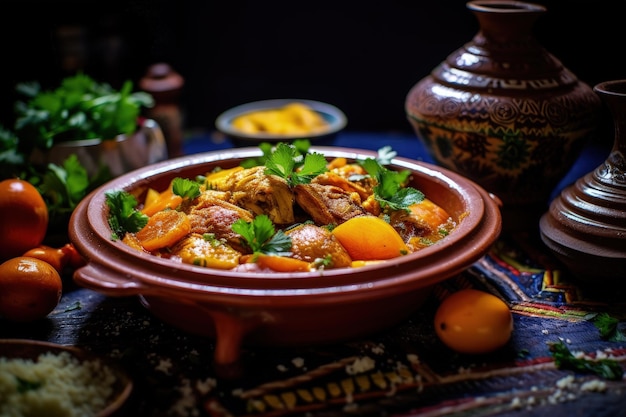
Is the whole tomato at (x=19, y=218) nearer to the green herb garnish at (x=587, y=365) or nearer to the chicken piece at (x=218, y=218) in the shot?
the chicken piece at (x=218, y=218)

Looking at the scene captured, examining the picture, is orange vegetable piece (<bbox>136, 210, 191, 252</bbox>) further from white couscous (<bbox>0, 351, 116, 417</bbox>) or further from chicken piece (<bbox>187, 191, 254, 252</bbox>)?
white couscous (<bbox>0, 351, 116, 417</bbox>)

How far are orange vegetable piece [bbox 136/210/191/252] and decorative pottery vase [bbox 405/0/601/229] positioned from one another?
46.4 inches

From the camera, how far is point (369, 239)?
1.84 m

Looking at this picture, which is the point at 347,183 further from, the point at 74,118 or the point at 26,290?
the point at 74,118

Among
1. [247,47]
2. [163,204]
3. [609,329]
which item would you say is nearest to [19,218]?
[163,204]

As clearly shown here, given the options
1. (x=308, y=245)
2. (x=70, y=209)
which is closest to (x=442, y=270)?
(x=308, y=245)

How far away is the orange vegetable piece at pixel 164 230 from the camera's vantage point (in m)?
1.88

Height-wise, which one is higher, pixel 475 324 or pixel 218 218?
pixel 218 218

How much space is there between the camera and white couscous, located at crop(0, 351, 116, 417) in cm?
146

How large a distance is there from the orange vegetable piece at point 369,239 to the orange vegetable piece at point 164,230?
437 millimetres

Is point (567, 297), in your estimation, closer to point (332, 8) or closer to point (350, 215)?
point (350, 215)

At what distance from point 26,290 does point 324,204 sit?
2.92 ft

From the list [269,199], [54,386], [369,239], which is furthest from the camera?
[269,199]

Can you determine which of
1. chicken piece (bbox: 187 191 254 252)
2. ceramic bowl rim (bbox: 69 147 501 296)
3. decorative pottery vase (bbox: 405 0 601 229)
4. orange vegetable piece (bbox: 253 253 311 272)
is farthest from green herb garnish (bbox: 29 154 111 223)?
decorative pottery vase (bbox: 405 0 601 229)
